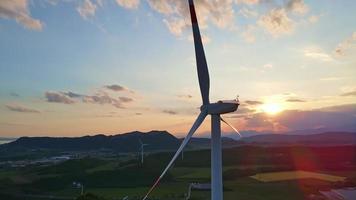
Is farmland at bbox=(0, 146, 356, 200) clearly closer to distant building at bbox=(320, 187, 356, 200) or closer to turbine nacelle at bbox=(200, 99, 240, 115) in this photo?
distant building at bbox=(320, 187, 356, 200)

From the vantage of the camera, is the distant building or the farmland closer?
the distant building

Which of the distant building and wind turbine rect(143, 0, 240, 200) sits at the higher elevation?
wind turbine rect(143, 0, 240, 200)

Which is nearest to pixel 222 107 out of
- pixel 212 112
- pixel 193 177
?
pixel 212 112

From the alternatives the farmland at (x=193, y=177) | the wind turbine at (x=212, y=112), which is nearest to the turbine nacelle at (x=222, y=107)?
the wind turbine at (x=212, y=112)

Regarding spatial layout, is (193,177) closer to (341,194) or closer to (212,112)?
(341,194)

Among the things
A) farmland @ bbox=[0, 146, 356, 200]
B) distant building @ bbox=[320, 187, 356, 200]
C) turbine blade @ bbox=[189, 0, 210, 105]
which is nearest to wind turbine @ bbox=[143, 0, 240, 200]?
turbine blade @ bbox=[189, 0, 210, 105]

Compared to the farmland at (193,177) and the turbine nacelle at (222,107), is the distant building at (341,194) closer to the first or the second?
the farmland at (193,177)

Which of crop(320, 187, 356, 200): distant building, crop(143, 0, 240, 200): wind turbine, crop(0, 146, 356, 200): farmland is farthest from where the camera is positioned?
crop(0, 146, 356, 200): farmland

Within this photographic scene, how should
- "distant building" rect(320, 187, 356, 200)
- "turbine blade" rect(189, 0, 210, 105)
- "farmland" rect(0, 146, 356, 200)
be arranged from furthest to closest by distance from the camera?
"farmland" rect(0, 146, 356, 200)
"distant building" rect(320, 187, 356, 200)
"turbine blade" rect(189, 0, 210, 105)

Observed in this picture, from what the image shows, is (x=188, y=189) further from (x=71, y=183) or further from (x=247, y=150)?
(x=247, y=150)
